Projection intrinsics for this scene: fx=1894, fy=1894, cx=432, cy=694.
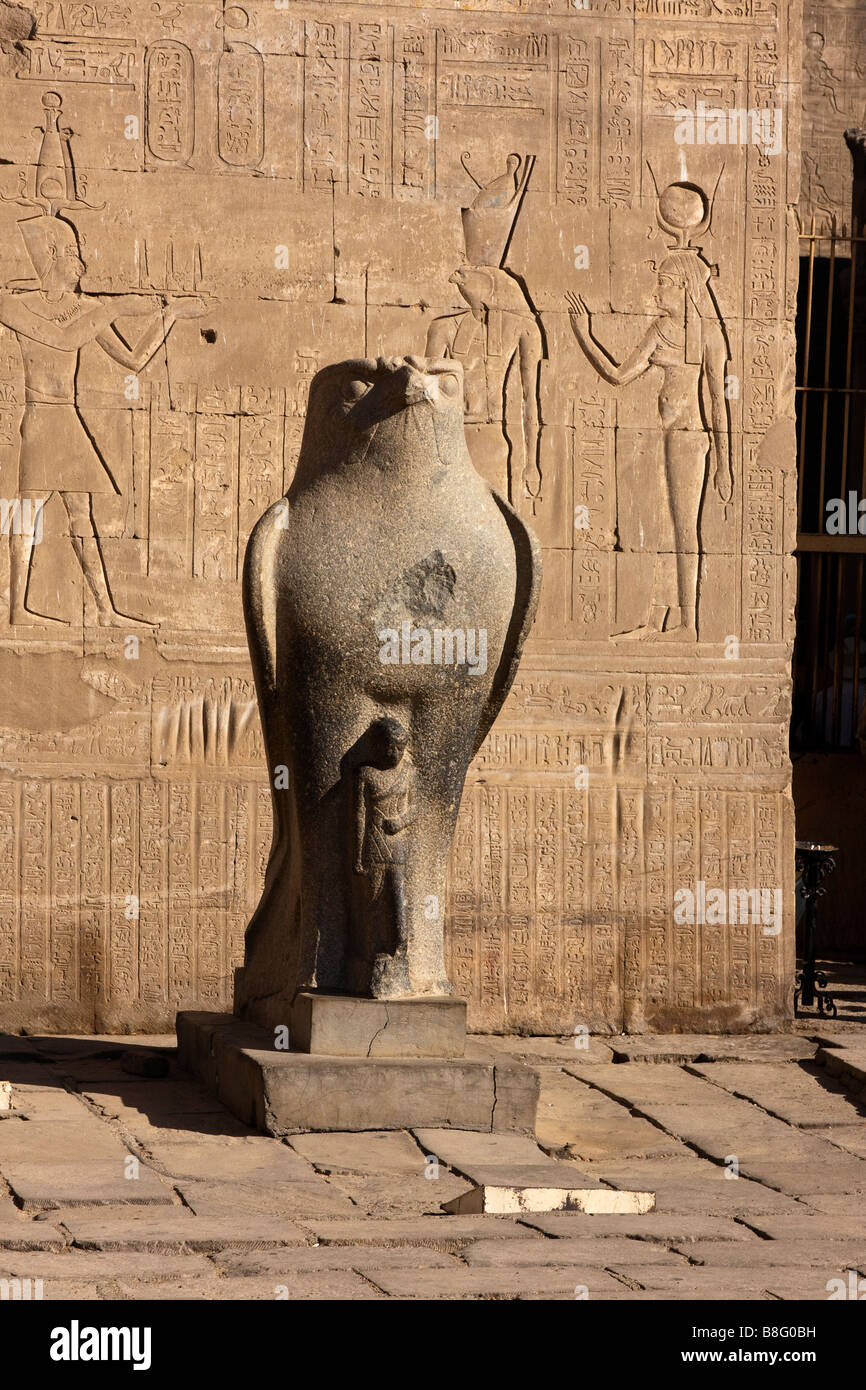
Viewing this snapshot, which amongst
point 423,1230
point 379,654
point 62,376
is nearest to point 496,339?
point 62,376

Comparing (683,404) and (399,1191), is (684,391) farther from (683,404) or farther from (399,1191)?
(399,1191)

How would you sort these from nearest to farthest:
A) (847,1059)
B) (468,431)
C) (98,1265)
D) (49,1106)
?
(98,1265)
(49,1106)
(847,1059)
(468,431)

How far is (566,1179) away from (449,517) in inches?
84.0

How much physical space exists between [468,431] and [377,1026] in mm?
3197

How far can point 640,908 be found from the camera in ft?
27.2

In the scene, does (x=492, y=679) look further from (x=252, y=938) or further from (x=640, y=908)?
(x=640, y=908)

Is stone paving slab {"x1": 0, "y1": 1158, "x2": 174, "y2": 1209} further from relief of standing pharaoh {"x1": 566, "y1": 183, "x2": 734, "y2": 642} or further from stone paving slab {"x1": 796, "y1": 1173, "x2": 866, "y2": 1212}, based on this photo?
relief of standing pharaoh {"x1": 566, "y1": 183, "x2": 734, "y2": 642}

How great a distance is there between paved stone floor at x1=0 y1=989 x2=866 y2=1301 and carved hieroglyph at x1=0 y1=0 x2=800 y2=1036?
75 cm

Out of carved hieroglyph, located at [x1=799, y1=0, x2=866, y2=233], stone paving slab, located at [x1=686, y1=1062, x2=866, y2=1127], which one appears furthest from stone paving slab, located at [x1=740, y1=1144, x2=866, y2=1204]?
carved hieroglyph, located at [x1=799, y1=0, x2=866, y2=233]

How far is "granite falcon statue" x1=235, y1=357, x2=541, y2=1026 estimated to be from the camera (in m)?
6.02

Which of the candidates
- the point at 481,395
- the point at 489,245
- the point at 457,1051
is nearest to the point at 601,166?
the point at 489,245

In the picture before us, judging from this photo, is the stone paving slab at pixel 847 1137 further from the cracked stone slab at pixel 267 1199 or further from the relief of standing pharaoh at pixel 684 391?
the relief of standing pharaoh at pixel 684 391

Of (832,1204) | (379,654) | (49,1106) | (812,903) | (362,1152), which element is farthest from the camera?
(812,903)

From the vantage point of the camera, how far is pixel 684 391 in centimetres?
840
